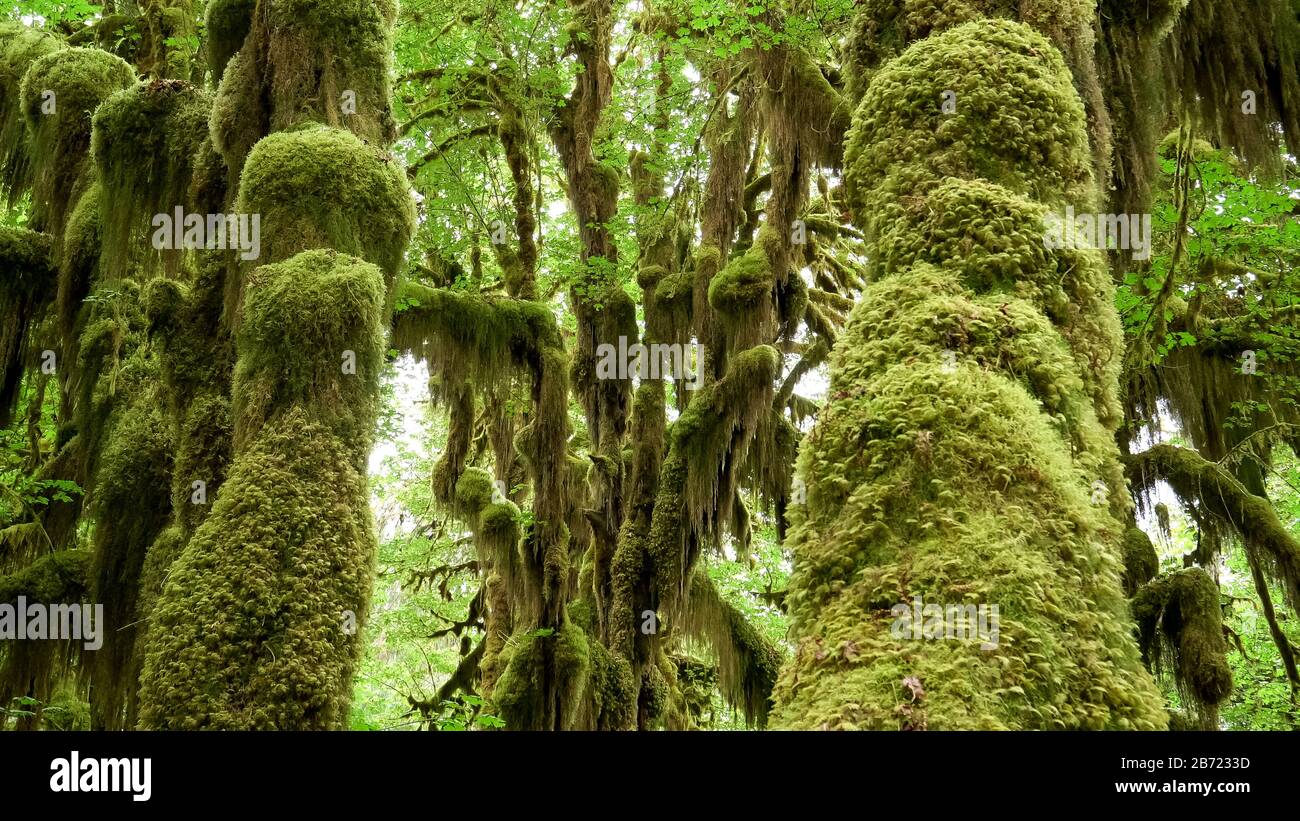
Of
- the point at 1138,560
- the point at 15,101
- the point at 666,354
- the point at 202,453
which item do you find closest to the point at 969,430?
the point at 202,453

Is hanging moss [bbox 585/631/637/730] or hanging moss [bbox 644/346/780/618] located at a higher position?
hanging moss [bbox 644/346/780/618]

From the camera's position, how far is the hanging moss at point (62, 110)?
895cm

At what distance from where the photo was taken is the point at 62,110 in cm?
901

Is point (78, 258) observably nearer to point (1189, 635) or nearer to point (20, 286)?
point (20, 286)

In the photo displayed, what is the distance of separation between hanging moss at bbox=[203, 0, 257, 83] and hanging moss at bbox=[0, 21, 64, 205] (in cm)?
397

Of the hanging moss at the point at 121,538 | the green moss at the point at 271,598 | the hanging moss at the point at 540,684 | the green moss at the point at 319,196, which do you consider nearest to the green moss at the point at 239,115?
the green moss at the point at 319,196

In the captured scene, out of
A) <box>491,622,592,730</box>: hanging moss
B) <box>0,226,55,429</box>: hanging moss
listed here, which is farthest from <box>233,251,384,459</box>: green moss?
<box>0,226,55,429</box>: hanging moss

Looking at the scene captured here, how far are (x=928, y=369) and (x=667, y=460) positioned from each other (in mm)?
7944

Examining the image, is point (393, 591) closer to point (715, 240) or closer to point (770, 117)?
point (715, 240)

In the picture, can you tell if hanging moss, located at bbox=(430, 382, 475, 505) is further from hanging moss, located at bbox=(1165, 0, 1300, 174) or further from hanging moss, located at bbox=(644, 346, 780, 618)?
hanging moss, located at bbox=(1165, 0, 1300, 174)

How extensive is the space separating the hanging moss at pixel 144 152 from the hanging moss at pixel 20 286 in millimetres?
2315

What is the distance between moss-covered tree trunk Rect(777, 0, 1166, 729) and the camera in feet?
6.63

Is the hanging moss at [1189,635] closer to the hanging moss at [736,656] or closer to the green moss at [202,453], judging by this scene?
the hanging moss at [736,656]

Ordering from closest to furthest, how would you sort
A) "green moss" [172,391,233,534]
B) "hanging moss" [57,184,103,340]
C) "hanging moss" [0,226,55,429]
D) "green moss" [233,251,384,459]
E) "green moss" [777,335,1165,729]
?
1. "green moss" [777,335,1165,729]
2. "green moss" [233,251,384,459]
3. "green moss" [172,391,233,534]
4. "hanging moss" [57,184,103,340]
5. "hanging moss" [0,226,55,429]
